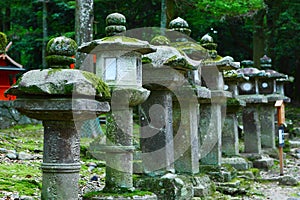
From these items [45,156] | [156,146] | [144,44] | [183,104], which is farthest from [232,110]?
[45,156]

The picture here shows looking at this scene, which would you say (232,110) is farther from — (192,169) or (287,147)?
(287,147)

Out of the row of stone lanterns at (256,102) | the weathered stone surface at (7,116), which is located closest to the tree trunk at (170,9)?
the row of stone lanterns at (256,102)

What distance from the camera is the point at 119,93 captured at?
5.99m

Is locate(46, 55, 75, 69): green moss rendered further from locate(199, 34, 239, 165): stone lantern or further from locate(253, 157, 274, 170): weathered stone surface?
locate(253, 157, 274, 170): weathered stone surface

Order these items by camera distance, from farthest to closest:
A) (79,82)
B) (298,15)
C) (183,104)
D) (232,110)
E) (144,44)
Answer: (298,15) < (232,110) < (183,104) < (144,44) < (79,82)

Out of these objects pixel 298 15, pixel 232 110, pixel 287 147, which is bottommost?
pixel 287 147

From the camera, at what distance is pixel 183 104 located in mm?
8180

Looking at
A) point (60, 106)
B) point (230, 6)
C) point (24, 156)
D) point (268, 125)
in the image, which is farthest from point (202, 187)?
point (230, 6)

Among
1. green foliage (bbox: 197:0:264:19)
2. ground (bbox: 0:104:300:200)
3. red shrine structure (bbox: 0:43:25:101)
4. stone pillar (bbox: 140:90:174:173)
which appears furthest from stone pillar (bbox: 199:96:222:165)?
red shrine structure (bbox: 0:43:25:101)

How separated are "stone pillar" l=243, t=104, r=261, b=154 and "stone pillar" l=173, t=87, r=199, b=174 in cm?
645

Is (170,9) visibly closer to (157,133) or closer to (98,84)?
(157,133)

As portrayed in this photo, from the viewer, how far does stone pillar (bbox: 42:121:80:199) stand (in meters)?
4.65

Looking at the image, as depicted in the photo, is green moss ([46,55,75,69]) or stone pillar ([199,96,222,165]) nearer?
green moss ([46,55,75,69])

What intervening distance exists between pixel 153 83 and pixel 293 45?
21.2 meters
